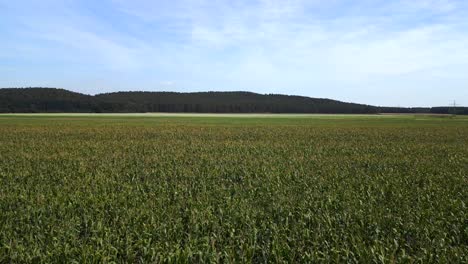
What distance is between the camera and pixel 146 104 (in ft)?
564

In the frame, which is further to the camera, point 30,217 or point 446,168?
point 446,168

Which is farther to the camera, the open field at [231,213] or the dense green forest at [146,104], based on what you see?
the dense green forest at [146,104]

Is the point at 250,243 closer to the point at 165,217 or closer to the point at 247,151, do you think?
the point at 165,217

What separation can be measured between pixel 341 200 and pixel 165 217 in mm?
4908

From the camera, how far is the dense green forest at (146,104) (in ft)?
489

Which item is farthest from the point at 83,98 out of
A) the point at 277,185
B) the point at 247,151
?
the point at 277,185

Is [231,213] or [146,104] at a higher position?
[146,104]

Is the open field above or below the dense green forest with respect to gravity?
below

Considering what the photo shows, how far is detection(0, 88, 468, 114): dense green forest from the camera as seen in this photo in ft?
489

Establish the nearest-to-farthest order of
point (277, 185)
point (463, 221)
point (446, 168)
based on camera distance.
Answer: point (463, 221)
point (277, 185)
point (446, 168)

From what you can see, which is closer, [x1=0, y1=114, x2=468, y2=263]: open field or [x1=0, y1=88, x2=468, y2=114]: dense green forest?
[x1=0, y1=114, x2=468, y2=263]: open field

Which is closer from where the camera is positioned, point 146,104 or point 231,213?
point 231,213

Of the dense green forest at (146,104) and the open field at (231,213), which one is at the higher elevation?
the dense green forest at (146,104)

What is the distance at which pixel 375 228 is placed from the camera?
8336mm
